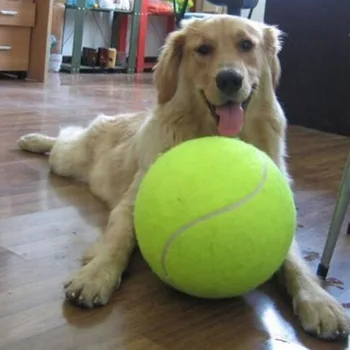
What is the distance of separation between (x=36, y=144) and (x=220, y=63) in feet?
4.81

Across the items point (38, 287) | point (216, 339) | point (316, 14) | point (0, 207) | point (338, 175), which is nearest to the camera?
point (216, 339)

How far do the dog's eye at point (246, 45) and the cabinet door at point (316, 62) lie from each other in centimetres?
275

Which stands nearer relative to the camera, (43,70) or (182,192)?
(182,192)

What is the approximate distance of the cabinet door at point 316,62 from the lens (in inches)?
175

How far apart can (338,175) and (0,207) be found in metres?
1.71

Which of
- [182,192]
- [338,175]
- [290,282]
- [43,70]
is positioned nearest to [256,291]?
[290,282]

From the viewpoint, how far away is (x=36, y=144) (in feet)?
9.77

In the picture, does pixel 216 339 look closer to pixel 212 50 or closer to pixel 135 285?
pixel 135 285

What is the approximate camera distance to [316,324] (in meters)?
1.43

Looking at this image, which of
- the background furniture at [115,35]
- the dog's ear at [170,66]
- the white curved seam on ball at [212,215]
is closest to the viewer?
the white curved seam on ball at [212,215]

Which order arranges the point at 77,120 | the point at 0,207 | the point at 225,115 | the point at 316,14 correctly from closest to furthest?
the point at 225,115, the point at 0,207, the point at 77,120, the point at 316,14

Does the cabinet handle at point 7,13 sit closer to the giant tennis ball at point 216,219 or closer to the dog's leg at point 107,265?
the dog's leg at point 107,265

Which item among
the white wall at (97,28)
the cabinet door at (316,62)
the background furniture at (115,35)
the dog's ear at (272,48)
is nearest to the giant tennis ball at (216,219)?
the dog's ear at (272,48)

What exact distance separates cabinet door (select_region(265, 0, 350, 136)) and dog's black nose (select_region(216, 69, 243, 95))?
2871mm
